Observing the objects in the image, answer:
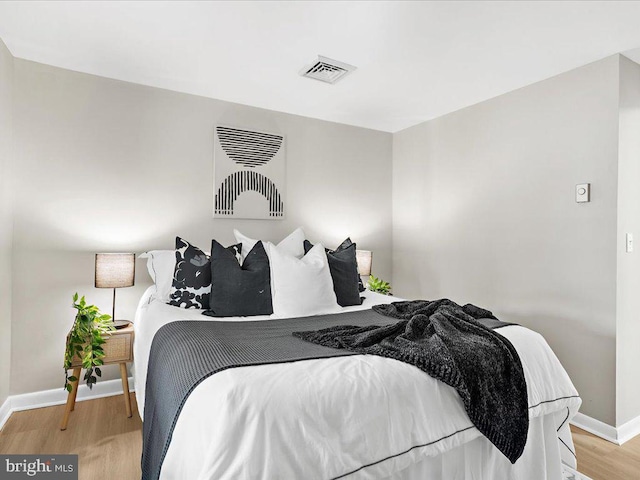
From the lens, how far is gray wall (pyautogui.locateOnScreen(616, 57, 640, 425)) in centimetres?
260

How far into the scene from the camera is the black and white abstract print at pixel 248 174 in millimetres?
3510

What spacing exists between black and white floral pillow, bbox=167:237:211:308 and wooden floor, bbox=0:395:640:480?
0.87 meters

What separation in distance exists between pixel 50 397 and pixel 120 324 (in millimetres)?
744

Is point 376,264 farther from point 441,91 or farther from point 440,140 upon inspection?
point 441,91

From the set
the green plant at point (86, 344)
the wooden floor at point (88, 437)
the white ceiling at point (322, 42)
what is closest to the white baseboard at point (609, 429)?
the white ceiling at point (322, 42)

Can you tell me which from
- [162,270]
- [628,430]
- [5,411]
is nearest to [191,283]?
[162,270]

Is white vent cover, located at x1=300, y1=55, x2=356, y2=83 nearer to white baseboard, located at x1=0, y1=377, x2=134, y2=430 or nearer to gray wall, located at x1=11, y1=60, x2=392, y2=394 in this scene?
gray wall, located at x1=11, y1=60, x2=392, y2=394

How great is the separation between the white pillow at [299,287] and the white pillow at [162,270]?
746mm

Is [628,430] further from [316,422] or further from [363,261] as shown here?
[316,422]

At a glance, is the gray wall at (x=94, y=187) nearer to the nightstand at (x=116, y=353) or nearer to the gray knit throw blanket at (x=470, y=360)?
the nightstand at (x=116, y=353)

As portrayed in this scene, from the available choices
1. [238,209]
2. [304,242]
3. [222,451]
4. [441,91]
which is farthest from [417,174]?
[222,451]

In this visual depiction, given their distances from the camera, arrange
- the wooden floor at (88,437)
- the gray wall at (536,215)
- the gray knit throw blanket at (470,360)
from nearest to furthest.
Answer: the gray knit throw blanket at (470,360) < the wooden floor at (88,437) < the gray wall at (536,215)

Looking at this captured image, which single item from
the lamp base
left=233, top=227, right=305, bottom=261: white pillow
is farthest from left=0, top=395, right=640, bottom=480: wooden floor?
left=233, top=227, right=305, bottom=261: white pillow

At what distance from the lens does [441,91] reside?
333 centimetres
